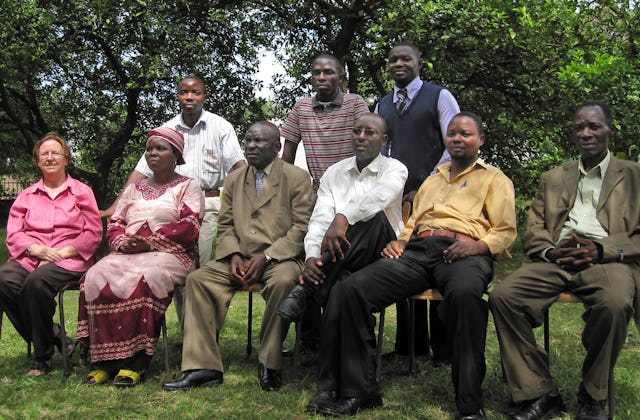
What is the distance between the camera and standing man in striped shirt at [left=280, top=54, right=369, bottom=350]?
17.1ft

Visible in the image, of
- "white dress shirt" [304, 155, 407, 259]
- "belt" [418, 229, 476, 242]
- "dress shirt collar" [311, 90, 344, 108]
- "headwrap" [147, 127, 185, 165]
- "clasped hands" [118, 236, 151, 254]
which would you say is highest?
"dress shirt collar" [311, 90, 344, 108]

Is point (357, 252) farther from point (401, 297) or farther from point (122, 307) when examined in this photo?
point (122, 307)

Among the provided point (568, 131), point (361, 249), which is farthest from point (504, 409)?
point (568, 131)

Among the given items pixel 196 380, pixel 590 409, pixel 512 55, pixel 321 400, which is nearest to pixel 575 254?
pixel 590 409

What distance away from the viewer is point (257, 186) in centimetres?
510

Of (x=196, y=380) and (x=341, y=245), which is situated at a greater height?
(x=341, y=245)

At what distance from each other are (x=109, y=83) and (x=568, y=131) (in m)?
8.04

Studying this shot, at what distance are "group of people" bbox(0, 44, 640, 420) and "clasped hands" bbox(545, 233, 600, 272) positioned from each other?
0.03ft

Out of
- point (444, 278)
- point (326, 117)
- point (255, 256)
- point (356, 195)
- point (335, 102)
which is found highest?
point (335, 102)

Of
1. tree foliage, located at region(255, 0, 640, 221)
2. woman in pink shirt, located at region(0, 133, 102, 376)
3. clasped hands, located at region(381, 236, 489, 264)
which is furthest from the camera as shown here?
tree foliage, located at region(255, 0, 640, 221)

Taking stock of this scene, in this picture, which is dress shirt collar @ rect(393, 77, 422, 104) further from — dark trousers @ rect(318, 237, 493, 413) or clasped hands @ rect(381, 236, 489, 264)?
clasped hands @ rect(381, 236, 489, 264)

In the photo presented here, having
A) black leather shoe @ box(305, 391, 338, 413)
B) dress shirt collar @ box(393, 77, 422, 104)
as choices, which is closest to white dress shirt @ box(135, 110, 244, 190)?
dress shirt collar @ box(393, 77, 422, 104)

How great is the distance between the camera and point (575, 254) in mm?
3982

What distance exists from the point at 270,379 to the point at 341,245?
1057 millimetres
